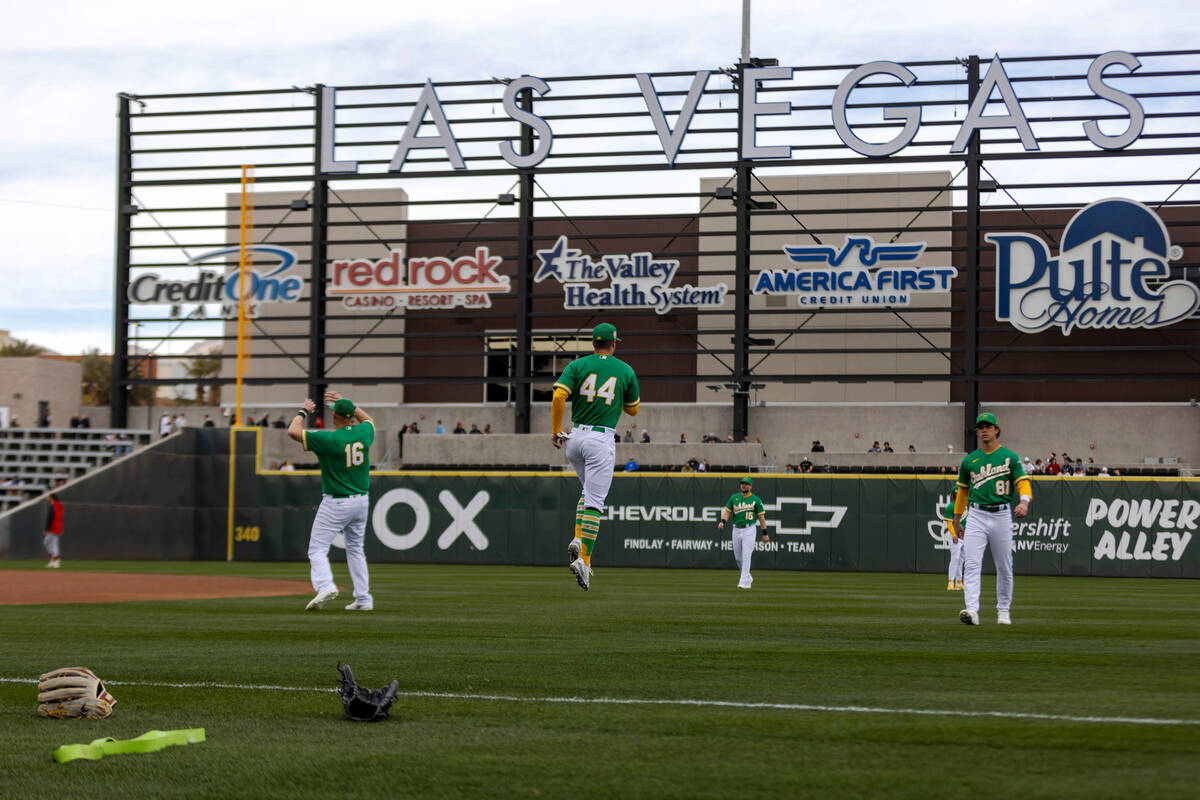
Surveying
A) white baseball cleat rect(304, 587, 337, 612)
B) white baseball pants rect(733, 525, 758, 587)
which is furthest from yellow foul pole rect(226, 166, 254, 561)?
white baseball cleat rect(304, 587, 337, 612)

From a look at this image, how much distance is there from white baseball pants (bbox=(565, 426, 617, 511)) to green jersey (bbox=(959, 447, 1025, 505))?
145 inches

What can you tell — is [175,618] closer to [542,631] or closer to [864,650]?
[542,631]

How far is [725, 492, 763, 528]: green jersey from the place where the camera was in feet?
72.7

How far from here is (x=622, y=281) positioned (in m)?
43.7

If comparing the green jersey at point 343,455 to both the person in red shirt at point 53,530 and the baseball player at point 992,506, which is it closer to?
the baseball player at point 992,506

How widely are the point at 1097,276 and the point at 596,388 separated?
33.2 metres

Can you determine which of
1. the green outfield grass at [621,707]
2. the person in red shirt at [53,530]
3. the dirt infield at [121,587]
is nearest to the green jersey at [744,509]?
the dirt infield at [121,587]

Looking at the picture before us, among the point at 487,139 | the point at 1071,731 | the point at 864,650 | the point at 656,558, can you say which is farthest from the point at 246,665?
the point at 487,139

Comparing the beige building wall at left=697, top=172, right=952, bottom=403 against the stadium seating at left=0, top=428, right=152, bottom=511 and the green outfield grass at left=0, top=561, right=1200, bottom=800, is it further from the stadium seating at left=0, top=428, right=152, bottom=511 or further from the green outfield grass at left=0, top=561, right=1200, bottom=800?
the green outfield grass at left=0, top=561, right=1200, bottom=800

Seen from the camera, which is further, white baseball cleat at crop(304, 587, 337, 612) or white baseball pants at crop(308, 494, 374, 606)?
white baseball cleat at crop(304, 587, 337, 612)

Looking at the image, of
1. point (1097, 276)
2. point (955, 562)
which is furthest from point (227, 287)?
point (955, 562)

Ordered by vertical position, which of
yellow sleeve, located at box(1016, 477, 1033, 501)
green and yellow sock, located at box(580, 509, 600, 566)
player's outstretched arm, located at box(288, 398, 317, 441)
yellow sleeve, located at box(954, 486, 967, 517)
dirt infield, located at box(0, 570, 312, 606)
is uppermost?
player's outstretched arm, located at box(288, 398, 317, 441)

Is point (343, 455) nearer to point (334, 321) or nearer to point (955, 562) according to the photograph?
point (955, 562)

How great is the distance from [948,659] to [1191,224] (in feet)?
120
